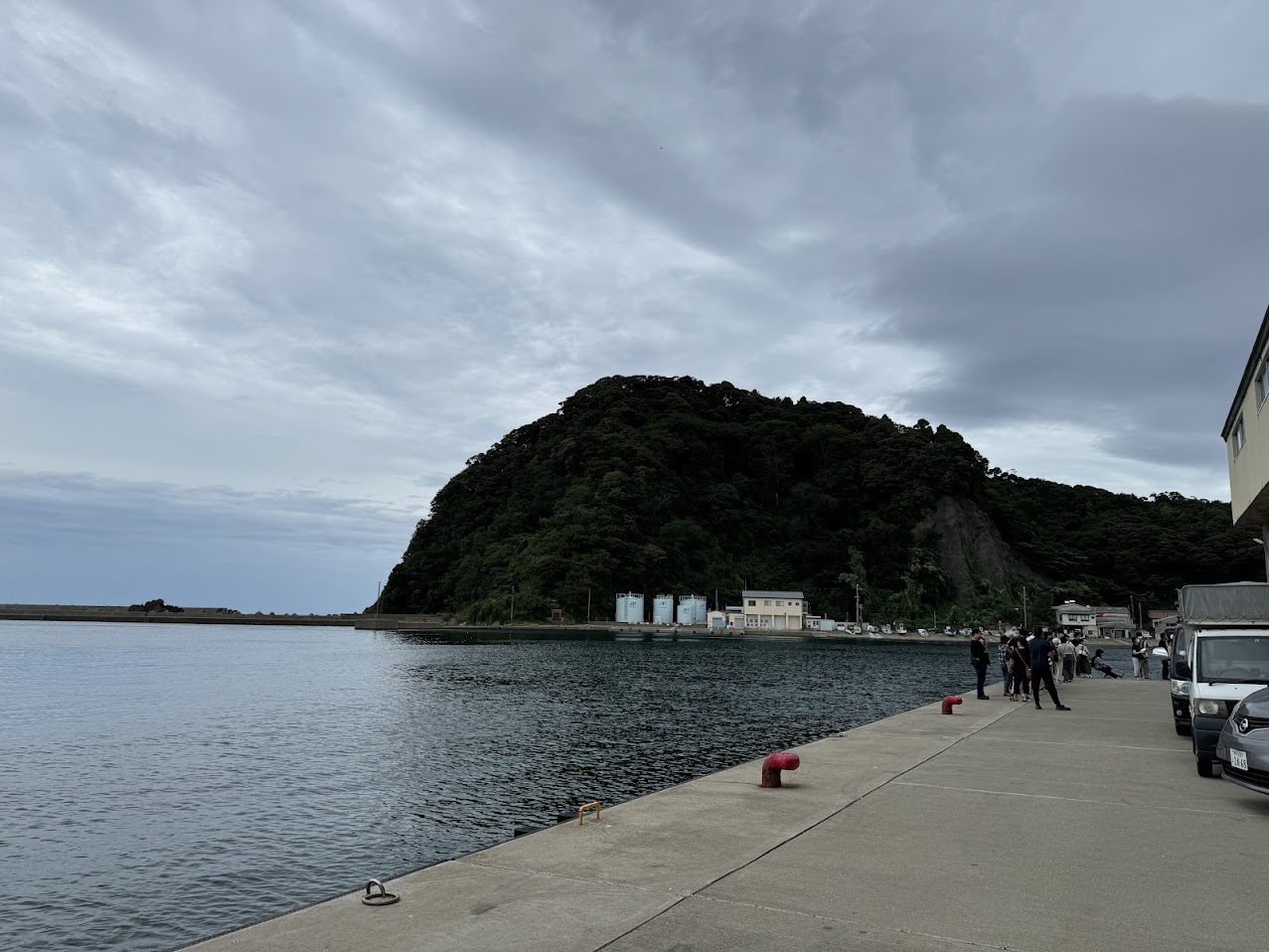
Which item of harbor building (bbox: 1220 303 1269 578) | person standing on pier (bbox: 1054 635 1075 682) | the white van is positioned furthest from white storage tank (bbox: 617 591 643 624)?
the white van

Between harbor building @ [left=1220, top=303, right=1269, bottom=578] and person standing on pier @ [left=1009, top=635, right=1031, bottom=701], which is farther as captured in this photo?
person standing on pier @ [left=1009, top=635, right=1031, bottom=701]

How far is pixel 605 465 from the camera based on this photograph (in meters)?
156

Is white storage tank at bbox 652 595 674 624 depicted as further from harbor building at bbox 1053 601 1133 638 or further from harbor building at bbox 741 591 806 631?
harbor building at bbox 1053 601 1133 638

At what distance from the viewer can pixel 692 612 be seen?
140750 mm

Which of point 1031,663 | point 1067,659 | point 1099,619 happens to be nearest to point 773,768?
point 1031,663

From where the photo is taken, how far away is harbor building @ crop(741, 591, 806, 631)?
5182 inches

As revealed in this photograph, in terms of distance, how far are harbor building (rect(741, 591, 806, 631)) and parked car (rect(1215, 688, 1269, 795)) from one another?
124m

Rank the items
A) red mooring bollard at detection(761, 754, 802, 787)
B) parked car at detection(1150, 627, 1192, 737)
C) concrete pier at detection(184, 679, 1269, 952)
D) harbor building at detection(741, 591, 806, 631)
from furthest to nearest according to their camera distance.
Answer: harbor building at detection(741, 591, 806, 631) < parked car at detection(1150, 627, 1192, 737) < red mooring bollard at detection(761, 754, 802, 787) < concrete pier at detection(184, 679, 1269, 952)

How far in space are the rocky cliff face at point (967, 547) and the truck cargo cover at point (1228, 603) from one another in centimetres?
13238

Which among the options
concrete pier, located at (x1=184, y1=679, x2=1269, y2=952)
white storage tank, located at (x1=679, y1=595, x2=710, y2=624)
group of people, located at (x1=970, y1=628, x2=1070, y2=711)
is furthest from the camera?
white storage tank, located at (x1=679, y1=595, x2=710, y2=624)

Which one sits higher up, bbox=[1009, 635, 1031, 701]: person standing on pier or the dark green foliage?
the dark green foliage

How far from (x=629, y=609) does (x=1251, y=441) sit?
384 ft

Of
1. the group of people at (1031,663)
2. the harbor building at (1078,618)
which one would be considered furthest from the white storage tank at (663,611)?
the group of people at (1031,663)

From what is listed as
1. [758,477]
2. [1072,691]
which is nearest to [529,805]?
[1072,691]
